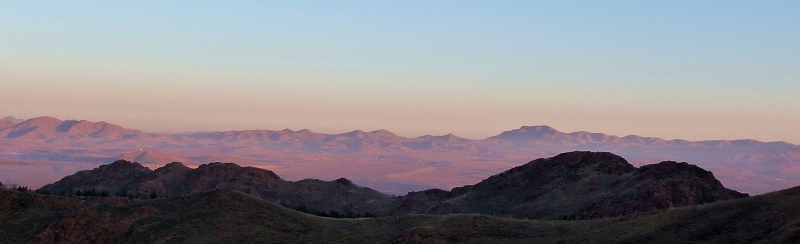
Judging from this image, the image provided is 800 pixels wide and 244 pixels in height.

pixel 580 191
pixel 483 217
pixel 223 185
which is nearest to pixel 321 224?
pixel 483 217

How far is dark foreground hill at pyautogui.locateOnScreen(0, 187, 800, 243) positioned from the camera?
45.8m

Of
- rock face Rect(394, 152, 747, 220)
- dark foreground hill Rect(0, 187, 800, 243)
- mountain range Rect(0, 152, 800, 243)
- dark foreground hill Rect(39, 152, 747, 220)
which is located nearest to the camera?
dark foreground hill Rect(0, 187, 800, 243)

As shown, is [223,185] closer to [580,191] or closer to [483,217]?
[580,191]

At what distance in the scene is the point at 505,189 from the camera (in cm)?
12106

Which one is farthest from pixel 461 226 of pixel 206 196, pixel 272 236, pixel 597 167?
pixel 597 167

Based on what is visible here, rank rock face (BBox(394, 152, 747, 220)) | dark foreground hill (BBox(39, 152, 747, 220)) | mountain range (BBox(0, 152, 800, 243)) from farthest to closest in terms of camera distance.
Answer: dark foreground hill (BBox(39, 152, 747, 220)) < rock face (BBox(394, 152, 747, 220)) < mountain range (BBox(0, 152, 800, 243))

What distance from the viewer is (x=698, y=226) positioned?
153 ft

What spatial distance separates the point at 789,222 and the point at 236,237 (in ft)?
128

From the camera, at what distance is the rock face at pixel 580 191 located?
3617 inches

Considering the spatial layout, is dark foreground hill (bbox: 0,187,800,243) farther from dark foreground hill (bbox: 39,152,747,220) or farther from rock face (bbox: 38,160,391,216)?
rock face (bbox: 38,160,391,216)

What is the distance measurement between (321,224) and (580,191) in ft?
175

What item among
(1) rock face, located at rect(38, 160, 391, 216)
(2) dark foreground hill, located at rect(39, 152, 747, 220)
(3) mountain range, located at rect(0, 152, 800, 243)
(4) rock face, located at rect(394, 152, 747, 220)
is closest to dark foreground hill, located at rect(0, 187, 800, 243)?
(3) mountain range, located at rect(0, 152, 800, 243)

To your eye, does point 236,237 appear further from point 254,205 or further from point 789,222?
point 789,222

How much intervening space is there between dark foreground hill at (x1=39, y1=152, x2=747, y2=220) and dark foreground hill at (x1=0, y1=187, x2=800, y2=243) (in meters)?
22.4
